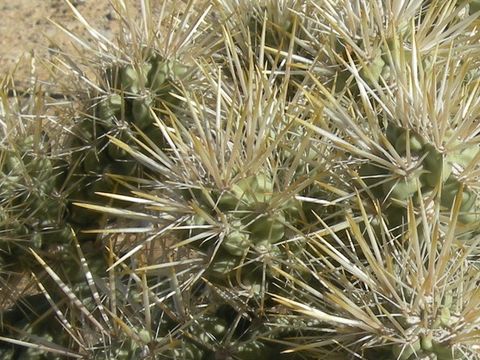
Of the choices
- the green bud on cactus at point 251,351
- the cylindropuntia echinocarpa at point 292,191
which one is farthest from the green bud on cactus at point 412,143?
the green bud on cactus at point 251,351

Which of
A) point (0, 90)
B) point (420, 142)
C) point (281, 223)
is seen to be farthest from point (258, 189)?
point (0, 90)

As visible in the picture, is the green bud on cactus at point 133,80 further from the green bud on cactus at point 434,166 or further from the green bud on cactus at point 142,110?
the green bud on cactus at point 434,166

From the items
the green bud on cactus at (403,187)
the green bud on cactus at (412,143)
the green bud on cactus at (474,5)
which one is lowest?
the green bud on cactus at (403,187)

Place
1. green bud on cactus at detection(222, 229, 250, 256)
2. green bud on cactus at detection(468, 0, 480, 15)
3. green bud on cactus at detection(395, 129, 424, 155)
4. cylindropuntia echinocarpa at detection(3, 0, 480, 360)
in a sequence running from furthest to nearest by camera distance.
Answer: green bud on cactus at detection(468, 0, 480, 15), green bud on cactus at detection(222, 229, 250, 256), green bud on cactus at detection(395, 129, 424, 155), cylindropuntia echinocarpa at detection(3, 0, 480, 360)

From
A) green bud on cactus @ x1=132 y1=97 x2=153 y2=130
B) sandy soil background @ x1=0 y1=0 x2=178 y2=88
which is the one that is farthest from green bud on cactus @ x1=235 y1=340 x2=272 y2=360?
sandy soil background @ x1=0 y1=0 x2=178 y2=88

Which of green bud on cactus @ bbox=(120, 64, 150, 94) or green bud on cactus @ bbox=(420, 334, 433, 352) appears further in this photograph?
green bud on cactus @ bbox=(120, 64, 150, 94)

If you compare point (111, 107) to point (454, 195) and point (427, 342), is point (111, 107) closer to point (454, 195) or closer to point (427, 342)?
point (454, 195)

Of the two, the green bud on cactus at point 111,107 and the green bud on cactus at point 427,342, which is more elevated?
the green bud on cactus at point 111,107

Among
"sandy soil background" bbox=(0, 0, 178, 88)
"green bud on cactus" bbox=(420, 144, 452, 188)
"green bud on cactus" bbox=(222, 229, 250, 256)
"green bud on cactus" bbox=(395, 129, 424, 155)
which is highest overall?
"green bud on cactus" bbox=(395, 129, 424, 155)

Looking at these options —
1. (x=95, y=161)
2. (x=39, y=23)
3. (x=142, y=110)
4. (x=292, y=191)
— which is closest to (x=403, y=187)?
(x=292, y=191)

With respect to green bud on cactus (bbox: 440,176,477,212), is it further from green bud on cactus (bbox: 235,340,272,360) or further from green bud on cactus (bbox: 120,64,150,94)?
green bud on cactus (bbox: 120,64,150,94)

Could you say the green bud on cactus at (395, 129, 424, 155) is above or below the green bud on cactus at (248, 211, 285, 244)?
above
